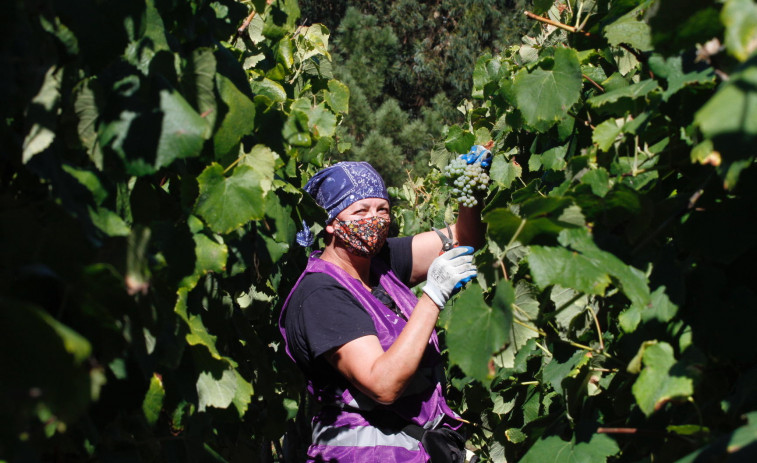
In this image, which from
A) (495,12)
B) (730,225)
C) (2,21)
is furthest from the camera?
(495,12)

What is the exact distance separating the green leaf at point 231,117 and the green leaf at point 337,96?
57.3 inches

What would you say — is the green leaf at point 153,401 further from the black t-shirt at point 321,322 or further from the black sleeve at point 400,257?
the black sleeve at point 400,257

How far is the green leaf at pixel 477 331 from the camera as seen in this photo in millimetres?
989

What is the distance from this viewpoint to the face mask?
7.45ft

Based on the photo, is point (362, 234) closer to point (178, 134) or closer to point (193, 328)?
point (193, 328)

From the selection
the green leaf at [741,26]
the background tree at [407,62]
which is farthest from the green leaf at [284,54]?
the background tree at [407,62]

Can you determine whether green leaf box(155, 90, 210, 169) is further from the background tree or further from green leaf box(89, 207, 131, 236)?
the background tree

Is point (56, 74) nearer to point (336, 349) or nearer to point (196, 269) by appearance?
point (196, 269)

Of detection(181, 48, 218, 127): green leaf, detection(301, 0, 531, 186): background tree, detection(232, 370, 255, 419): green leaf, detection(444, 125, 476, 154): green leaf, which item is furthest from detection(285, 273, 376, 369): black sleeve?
detection(301, 0, 531, 186): background tree

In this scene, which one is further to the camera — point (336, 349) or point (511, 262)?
point (336, 349)

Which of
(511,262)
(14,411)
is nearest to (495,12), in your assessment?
(511,262)

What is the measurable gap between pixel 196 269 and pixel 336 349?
795mm

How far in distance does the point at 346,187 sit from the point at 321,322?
0.57 m

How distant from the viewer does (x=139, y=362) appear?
99cm
